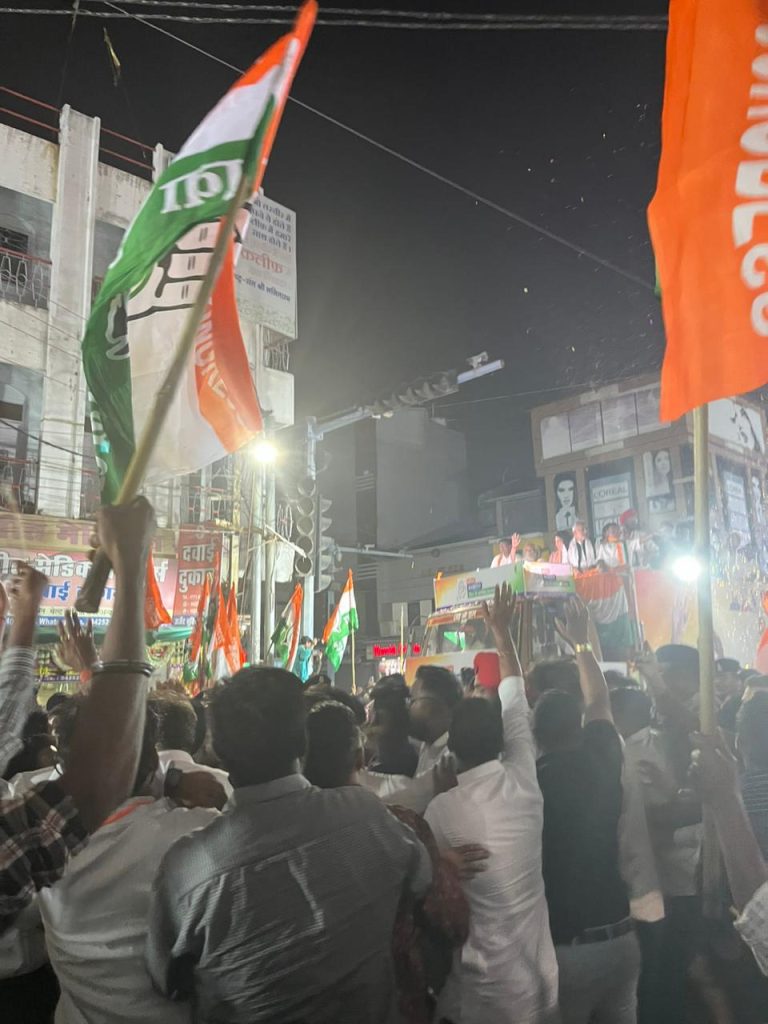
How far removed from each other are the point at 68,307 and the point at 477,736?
59.1 feet

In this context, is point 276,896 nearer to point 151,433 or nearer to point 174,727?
point 151,433

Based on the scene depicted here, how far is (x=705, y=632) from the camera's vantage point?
2.86 m

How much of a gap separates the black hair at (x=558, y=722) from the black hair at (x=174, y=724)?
1.84m

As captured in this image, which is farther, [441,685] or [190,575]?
[190,575]

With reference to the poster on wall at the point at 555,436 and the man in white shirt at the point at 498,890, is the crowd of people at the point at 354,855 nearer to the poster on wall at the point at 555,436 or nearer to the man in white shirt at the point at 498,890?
the man in white shirt at the point at 498,890

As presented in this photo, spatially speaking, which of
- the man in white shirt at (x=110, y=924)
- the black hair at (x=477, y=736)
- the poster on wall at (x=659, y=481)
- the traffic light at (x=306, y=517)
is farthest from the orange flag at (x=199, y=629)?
the poster on wall at (x=659, y=481)

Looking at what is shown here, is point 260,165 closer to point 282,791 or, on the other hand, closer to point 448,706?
point 282,791

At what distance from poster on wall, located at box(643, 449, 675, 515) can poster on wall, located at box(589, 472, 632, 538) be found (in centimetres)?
88

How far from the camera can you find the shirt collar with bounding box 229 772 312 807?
91.6 inches

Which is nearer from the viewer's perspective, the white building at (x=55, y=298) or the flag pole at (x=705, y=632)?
the flag pole at (x=705, y=632)

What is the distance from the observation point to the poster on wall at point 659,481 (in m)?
33.8

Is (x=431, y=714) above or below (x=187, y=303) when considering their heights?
below

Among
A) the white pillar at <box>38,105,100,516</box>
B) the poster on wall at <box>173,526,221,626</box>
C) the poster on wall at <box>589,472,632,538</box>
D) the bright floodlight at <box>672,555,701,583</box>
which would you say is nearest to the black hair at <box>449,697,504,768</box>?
the bright floodlight at <box>672,555,701,583</box>

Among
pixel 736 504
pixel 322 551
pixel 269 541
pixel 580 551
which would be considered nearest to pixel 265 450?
pixel 322 551
